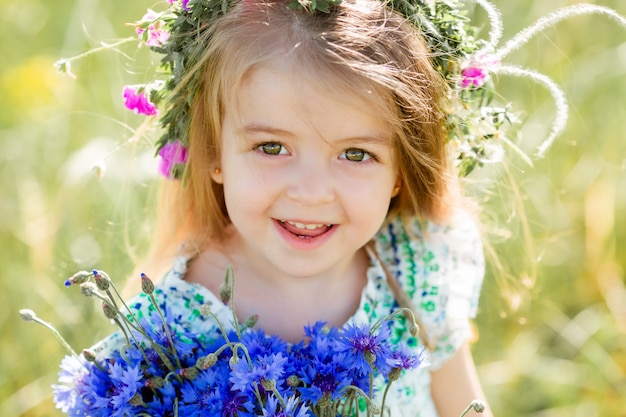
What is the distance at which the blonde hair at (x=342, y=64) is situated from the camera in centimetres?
Answer: 138

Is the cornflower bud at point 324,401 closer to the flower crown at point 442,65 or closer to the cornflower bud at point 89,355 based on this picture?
the cornflower bud at point 89,355

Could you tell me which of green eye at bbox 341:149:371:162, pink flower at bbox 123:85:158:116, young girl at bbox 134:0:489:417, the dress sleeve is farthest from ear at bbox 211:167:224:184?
the dress sleeve

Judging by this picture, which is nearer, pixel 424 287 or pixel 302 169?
pixel 302 169

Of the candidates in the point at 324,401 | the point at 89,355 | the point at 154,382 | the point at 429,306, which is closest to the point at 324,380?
the point at 324,401

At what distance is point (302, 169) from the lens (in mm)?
1410

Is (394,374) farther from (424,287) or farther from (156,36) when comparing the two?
(156,36)

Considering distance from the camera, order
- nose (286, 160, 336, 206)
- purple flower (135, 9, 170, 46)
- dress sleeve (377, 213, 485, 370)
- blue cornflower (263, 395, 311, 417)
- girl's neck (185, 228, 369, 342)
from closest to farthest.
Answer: blue cornflower (263, 395, 311, 417), nose (286, 160, 336, 206), purple flower (135, 9, 170, 46), girl's neck (185, 228, 369, 342), dress sleeve (377, 213, 485, 370)

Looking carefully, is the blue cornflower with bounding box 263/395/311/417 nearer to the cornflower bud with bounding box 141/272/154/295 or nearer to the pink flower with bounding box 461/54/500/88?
the cornflower bud with bounding box 141/272/154/295

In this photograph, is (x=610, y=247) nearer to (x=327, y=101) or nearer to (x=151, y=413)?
(x=327, y=101)

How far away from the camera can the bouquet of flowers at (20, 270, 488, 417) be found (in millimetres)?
1244

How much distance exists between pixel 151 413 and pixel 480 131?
2.46 feet

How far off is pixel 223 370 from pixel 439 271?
587 mm

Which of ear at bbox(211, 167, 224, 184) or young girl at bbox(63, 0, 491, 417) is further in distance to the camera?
ear at bbox(211, 167, 224, 184)

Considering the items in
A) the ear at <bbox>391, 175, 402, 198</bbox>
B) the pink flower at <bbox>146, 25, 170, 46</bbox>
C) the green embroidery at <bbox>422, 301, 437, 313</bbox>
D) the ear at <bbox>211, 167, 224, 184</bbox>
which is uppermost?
the pink flower at <bbox>146, 25, 170, 46</bbox>
